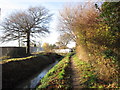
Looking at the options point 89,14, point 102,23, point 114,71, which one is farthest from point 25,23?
point 114,71

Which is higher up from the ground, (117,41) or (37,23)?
(37,23)

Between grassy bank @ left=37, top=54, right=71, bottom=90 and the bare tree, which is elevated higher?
the bare tree

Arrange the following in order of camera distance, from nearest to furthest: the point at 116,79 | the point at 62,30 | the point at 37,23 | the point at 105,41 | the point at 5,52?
the point at 116,79, the point at 105,41, the point at 5,52, the point at 37,23, the point at 62,30

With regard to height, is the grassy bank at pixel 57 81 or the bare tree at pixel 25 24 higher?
the bare tree at pixel 25 24

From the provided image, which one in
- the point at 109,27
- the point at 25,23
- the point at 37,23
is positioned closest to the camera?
the point at 109,27

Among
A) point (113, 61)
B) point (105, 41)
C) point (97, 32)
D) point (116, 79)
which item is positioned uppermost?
point (97, 32)

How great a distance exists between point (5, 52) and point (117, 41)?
16451 millimetres

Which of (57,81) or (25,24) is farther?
(25,24)

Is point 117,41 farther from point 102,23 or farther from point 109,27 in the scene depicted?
point 102,23

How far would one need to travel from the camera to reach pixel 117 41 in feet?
14.6

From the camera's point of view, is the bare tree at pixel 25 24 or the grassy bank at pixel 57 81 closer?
the grassy bank at pixel 57 81

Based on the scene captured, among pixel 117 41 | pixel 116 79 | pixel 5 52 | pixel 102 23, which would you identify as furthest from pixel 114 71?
pixel 5 52

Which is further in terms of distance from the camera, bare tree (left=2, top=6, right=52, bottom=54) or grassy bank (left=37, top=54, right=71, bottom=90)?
bare tree (left=2, top=6, right=52, bottom=54)

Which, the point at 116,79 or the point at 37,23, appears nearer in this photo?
the point at 116,79
